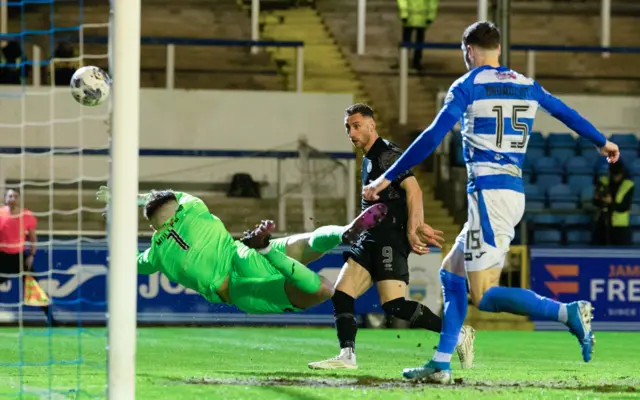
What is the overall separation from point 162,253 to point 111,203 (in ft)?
10.8

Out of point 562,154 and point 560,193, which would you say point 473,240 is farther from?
point 562,154

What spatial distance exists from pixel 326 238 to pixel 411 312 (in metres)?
0.75

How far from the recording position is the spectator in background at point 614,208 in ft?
51.8

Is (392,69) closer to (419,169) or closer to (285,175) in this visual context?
(419,169)

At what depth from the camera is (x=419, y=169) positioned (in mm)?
18125

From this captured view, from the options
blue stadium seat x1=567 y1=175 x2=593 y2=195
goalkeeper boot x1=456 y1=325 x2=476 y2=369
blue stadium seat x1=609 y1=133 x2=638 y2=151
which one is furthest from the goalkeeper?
blue stadium seat x1=609 y1=133 x2=638 y2=151

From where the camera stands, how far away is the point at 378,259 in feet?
27.3

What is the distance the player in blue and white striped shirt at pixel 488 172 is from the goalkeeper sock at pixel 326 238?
65.4 inches

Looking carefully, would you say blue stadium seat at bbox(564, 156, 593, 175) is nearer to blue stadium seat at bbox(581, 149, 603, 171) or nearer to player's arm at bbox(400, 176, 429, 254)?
blue stadium seat at bbox(581, 149, 603, 171)

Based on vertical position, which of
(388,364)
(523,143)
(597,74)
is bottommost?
(388,364)

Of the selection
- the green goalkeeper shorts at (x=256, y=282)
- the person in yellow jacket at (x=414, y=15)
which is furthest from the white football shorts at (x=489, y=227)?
the person in yellow jacket at (x=414, y=15)

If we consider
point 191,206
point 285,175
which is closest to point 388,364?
point 191,206

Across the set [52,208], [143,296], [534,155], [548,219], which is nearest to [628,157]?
[534,155]

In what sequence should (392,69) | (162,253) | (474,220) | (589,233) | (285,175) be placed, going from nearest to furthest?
(474,220), (162,253), (285,175), (589,233), (392,69)
